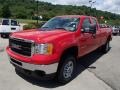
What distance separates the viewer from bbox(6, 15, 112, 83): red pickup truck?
5715mm

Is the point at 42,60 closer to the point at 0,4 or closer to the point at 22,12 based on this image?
the point at 22,12

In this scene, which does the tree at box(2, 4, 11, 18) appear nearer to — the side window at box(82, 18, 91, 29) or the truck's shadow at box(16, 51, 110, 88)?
the truck's shadow at box(16, 51, 110, 88)

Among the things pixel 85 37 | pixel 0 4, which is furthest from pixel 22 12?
pixel 85 37

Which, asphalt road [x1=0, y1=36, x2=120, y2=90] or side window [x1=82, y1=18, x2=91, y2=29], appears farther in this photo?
side window [x1=82, y1=18, x2=91, y2=29]

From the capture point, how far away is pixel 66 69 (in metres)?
6.50

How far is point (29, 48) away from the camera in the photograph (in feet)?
19.2

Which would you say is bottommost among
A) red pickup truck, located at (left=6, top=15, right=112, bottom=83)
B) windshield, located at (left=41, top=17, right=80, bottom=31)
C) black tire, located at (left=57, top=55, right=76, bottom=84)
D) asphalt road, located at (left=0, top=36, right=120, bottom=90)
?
asphalt road, located at (left=0, top=36, right=120, bottom=90)

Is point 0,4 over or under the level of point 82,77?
over

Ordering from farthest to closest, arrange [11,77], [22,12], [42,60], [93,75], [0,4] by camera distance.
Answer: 1. [0,4]
2. [22,12]
3. [93,75]
4. [11,77]
5. [42,60]

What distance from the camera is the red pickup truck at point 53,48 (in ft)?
18.7

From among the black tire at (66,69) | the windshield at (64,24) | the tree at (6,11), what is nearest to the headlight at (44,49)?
the black tire at (66,69)

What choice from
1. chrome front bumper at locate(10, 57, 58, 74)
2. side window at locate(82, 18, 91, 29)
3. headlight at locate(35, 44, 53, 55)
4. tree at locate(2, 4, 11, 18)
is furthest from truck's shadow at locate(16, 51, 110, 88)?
tree at locate(2, 4, 11, 18)

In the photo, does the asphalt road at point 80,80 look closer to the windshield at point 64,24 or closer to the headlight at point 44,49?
the headlight at point 44,49

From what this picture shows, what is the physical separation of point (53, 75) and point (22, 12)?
311 ft
